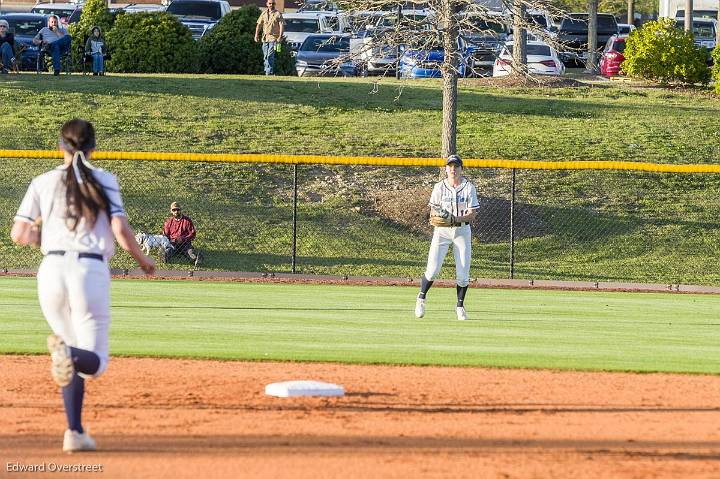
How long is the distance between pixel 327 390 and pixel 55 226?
3.13 metres

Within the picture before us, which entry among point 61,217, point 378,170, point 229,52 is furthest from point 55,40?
point 61,217

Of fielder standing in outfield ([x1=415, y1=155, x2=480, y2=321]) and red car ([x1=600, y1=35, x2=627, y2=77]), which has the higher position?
red car ([x1=600, y1=35, x2=627, y2=77])

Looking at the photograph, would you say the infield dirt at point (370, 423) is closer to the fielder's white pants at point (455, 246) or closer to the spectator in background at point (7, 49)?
the fielder's white pants at point (455, 246)

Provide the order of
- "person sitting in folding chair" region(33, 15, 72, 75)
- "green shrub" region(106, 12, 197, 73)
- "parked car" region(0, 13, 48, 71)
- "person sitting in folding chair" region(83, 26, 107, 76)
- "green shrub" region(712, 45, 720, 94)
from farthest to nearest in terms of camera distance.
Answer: "parked car" region(0, 13, 48, 71)
"green shrub" region(712, 45, 720, 94)
"green shrub" region(106, 12, 197, 73)
"person sitting in folding chair" region(83, 26, 107, 76)
"person sitting in folding chair" region(33, 15, 72, 75)

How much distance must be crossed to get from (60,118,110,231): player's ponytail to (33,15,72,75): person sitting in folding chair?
26.8 m

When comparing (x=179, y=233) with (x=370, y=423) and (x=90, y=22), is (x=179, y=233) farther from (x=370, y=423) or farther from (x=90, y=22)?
(x=90, y=22)

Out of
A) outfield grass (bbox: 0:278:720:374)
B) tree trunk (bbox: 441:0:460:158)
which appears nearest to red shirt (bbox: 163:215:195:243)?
outfield grass (bbox: 0:278:720:374)

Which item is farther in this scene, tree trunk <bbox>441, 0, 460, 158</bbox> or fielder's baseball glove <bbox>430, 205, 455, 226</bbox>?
tree trunk <bbox>441, 0, 460, 158</bbox>

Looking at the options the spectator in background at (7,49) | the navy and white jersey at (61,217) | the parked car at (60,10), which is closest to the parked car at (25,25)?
the spectator in background at (7,49)

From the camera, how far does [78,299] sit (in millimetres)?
7477

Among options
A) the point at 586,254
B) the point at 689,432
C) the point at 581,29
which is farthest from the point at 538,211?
the point at 581,29

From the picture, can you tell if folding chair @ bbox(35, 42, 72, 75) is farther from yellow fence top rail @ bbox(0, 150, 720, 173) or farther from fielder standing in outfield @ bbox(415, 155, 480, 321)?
fielder standing in outfield @ bbox(415, 155, 480, 321)

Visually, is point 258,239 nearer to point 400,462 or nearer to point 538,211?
point 538,211

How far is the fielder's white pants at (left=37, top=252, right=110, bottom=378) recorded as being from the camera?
7.48 metres
